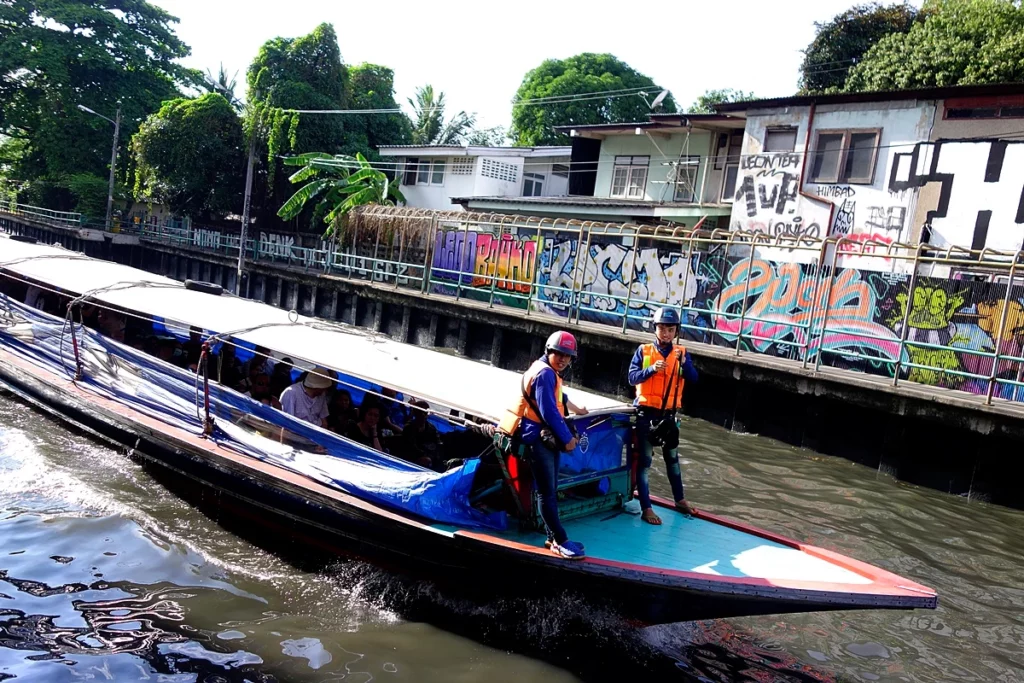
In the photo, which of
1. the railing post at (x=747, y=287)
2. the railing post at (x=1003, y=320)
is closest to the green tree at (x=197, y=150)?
the railing post at (x=747, y=287)

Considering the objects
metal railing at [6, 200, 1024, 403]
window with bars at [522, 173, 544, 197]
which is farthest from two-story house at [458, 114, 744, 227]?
window with bars at [522, 173, 544, 197]

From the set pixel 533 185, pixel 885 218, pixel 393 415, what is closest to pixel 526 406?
pixel 393 415

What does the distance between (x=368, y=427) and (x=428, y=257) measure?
53.5 ft

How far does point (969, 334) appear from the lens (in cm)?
1315

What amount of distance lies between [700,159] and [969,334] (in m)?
14.3

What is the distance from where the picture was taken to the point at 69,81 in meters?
45.5

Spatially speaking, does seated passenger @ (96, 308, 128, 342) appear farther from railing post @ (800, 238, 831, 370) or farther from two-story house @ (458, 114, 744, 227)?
two-story house @ (458, 114, 744, 227)

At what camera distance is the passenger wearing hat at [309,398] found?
26.3ft

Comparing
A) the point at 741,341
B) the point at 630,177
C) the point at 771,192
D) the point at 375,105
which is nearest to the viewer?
the point at 741,341

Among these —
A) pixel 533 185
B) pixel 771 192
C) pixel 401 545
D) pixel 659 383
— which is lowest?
pixel 401 545

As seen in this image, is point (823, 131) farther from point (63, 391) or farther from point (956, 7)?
point (63, 391)

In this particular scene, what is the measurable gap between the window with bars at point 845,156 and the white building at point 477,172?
13.4 meters

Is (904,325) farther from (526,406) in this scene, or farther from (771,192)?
(526,406)

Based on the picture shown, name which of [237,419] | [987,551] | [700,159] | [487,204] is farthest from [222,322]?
[487,204]
